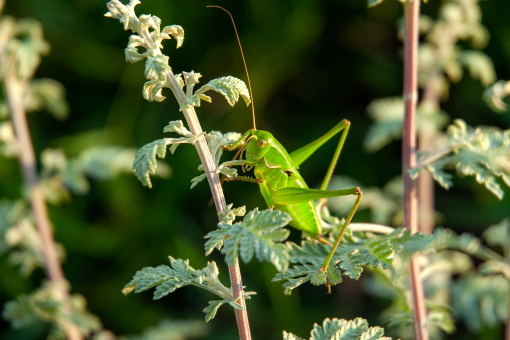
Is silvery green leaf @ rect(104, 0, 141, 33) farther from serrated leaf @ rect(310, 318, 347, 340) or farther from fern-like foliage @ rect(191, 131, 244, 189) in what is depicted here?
serrated leaf @ rect(310, 318, 347, 340)

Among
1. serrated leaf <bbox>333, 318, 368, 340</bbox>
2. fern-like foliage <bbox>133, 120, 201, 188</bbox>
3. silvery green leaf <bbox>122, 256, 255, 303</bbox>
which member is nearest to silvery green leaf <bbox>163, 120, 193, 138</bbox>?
fern-like foliage <bbox>133, 120, 201, 188</bbox>

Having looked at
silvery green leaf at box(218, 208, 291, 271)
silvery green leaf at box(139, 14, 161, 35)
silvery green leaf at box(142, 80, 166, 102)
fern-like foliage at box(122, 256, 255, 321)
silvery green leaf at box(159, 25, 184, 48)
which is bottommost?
fern-like foliage at box(122, 256, 255, 321)

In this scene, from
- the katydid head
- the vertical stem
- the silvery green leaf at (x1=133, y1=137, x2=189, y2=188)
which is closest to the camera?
the silvery green leaf at (x1=133, y1=137, x2=189, y2=188)

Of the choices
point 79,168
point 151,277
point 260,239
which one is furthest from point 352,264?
point 79,168

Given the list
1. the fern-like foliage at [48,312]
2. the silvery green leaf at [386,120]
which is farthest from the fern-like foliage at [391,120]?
the fern-like foliage at [48,312]

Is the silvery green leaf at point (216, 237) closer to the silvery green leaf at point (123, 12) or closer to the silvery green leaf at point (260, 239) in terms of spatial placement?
the silvery green leaf at point (260, 239)

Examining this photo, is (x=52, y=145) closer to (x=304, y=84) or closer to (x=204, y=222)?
(x=204, y=222)

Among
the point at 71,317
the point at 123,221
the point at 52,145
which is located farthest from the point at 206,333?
the point at 52,145
